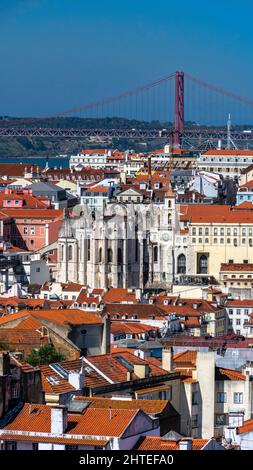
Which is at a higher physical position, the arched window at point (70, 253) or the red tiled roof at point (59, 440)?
the arched window at point (70, 253)

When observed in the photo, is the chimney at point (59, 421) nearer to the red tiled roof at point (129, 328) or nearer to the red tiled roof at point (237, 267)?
the red tiled roof at point (129, 328)

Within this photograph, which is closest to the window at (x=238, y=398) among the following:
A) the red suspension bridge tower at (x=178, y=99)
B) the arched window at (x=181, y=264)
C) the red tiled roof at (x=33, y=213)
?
the arched window at (x=181, y=264)

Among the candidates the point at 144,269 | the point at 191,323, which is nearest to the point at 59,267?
the point at 144,269

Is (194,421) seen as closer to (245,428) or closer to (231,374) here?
(231,374)

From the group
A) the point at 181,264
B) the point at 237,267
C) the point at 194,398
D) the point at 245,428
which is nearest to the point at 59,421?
A: the point at 245,428

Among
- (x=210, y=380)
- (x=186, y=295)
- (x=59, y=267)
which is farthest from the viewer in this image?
(x=59, y=267)

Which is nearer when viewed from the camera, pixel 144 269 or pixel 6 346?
pixel 6 346
